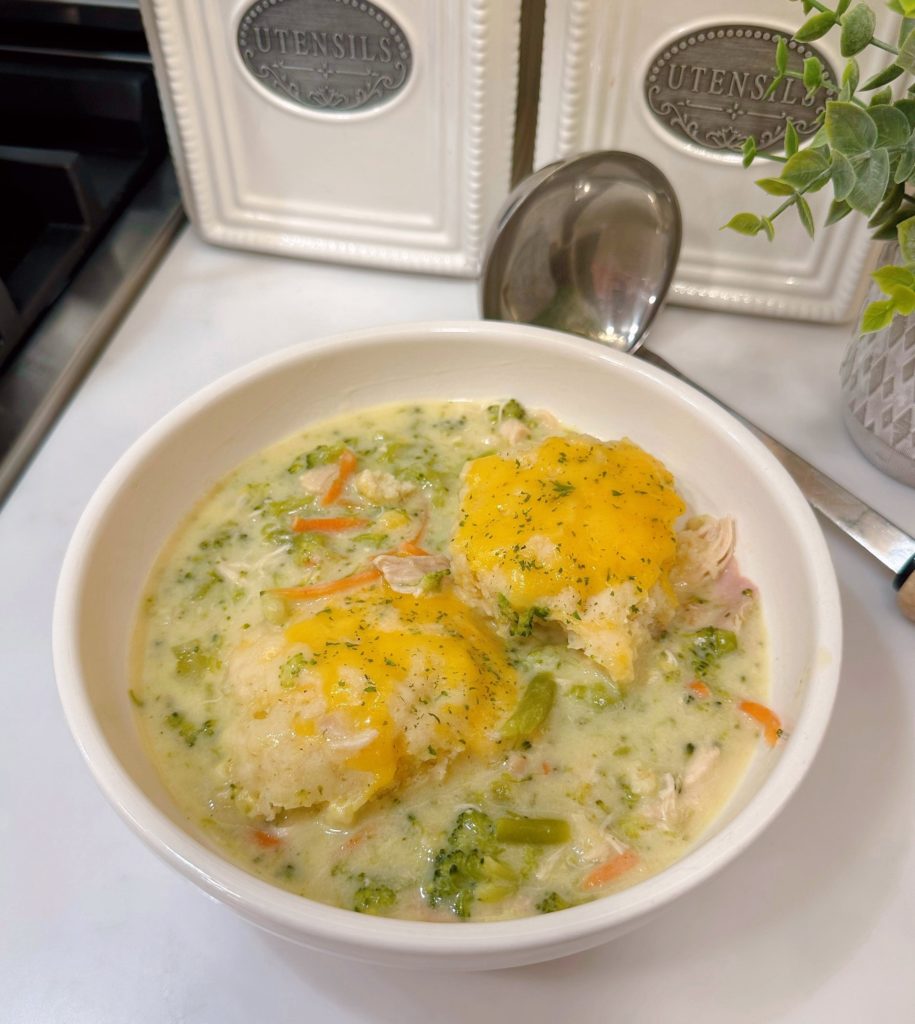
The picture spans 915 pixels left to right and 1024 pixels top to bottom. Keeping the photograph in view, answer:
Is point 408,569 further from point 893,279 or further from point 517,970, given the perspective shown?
point 893,279

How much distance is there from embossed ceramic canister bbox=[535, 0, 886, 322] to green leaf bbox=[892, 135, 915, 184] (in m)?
0.38

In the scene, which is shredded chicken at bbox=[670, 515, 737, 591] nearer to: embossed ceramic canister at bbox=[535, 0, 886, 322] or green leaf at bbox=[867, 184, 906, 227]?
green leaf at bbox=[867, 184, 906, 227]

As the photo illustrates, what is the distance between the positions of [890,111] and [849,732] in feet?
2.06

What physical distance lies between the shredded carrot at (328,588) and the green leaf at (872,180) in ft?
1.98

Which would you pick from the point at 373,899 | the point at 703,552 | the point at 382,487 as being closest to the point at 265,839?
the point at 373,899

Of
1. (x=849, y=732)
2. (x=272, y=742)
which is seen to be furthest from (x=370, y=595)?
(x=849, y=732)

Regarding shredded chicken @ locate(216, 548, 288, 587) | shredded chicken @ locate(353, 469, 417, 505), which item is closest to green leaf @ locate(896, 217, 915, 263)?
shredded chicken @ locate(353, 469, 417, 505)

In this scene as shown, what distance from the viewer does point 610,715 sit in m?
0.89

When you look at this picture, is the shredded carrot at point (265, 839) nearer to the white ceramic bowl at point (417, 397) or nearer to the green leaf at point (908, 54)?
the white ceramic bowl at point (417, 397)

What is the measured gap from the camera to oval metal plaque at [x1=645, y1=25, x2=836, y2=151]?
45.1 inches

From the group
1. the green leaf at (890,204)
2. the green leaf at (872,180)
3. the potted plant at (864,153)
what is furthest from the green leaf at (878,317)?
the green leaf at (890,204)

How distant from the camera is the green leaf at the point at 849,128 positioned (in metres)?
0.78

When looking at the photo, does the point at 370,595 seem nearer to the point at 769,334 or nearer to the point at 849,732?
the point at 849,732

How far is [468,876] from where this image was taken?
2.50 feet
